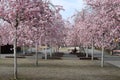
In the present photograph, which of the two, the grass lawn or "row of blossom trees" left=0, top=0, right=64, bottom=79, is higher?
"row of blossom trees" left=0, top=0, right=64, bottom=79

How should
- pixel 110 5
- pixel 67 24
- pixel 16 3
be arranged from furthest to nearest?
pixel 67 24, pixel 16 3, pixel 110 5

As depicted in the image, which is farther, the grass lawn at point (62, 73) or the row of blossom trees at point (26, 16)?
the grass lawn at point (62, 73)

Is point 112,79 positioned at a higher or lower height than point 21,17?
lower

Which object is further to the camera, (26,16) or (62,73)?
(62,73)

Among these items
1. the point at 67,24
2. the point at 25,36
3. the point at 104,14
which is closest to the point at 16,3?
the point at 25,36

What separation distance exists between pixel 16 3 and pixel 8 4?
20.9 inches

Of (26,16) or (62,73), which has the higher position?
(26,16)

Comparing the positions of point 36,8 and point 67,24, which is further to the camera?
point 67,24

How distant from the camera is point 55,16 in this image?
63.7ft

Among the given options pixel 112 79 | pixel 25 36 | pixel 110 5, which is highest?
pixel 110 5

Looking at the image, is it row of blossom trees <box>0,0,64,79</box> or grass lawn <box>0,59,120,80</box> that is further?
grass lawn <box>0,59,120,80</box>

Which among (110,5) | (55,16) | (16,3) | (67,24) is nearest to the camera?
(110,5)

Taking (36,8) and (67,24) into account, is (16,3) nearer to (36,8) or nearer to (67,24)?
(36,8)

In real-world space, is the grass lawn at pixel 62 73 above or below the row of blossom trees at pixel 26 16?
below
